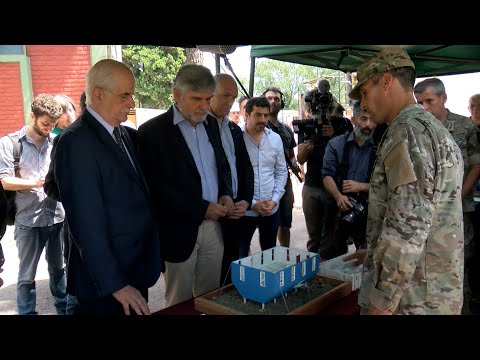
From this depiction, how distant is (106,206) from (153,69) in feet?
73.6

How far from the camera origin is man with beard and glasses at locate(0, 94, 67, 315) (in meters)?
3.02

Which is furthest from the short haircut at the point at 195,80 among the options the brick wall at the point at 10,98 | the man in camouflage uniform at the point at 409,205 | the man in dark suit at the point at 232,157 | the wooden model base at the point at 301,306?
the brick wall at the point at 10,98

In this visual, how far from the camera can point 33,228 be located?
308cm

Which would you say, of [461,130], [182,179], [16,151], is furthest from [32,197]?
[461,130]

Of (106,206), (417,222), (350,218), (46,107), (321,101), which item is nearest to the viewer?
(417,222)

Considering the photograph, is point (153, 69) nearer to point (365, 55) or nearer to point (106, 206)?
point (365, 55)

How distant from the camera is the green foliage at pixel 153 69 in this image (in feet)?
73.5

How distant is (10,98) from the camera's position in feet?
27.0

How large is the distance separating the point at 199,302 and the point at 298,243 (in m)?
3.80

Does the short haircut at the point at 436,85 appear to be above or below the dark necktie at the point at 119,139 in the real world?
above

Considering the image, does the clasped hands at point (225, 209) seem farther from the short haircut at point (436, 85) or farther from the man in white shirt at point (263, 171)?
the short haircut at point (436, 85)

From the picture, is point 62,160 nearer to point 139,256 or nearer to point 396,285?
point 139,256
